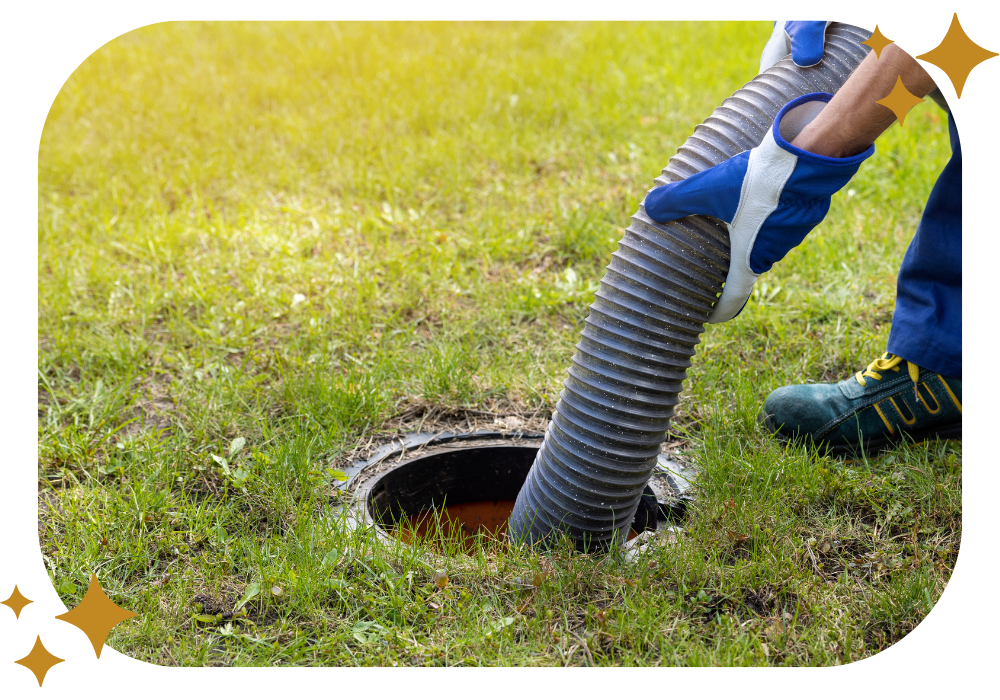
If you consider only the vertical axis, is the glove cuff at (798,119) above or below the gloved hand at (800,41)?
below

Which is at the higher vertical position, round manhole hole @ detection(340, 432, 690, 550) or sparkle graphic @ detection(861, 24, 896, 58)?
sparkle graphic @ detection(861, 24, 896, 58)

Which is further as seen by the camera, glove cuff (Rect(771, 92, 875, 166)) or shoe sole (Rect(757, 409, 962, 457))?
shoe sole (Rect(757, 409, 962, 457))

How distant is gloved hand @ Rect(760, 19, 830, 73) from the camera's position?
6.10 ft

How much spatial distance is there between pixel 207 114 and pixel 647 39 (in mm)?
2946

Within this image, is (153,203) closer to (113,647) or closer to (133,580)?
(133,580)

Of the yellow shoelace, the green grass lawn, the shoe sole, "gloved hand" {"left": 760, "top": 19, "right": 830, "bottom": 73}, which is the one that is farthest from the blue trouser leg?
"gloved hand" {"left": 760, "top": 19, "right": 830, "bottom": 73}

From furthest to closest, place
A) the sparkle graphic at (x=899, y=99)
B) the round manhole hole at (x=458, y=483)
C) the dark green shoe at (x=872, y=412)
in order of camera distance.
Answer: the dark green shoe at (x=872, y=412) < the round manhole hole at (x=458, y=483) < the sparkle graphic at (x=899, y=99)

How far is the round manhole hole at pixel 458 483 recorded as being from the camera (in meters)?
2.23

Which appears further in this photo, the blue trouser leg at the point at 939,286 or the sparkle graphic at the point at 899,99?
the blue trouser leg at the point at 939,286

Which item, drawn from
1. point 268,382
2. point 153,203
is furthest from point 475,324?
point 153,203

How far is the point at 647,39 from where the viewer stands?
17.5 feet

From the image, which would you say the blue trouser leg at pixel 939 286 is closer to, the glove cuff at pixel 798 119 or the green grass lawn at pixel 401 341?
the green grass lawn at pixel 401 341

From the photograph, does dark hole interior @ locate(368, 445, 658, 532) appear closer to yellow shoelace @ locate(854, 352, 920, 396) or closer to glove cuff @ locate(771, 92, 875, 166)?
yellow shoelace @ locate(854, 352, 920, 396)

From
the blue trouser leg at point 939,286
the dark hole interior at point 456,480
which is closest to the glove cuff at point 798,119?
the blue trouser leg at point 939,286
